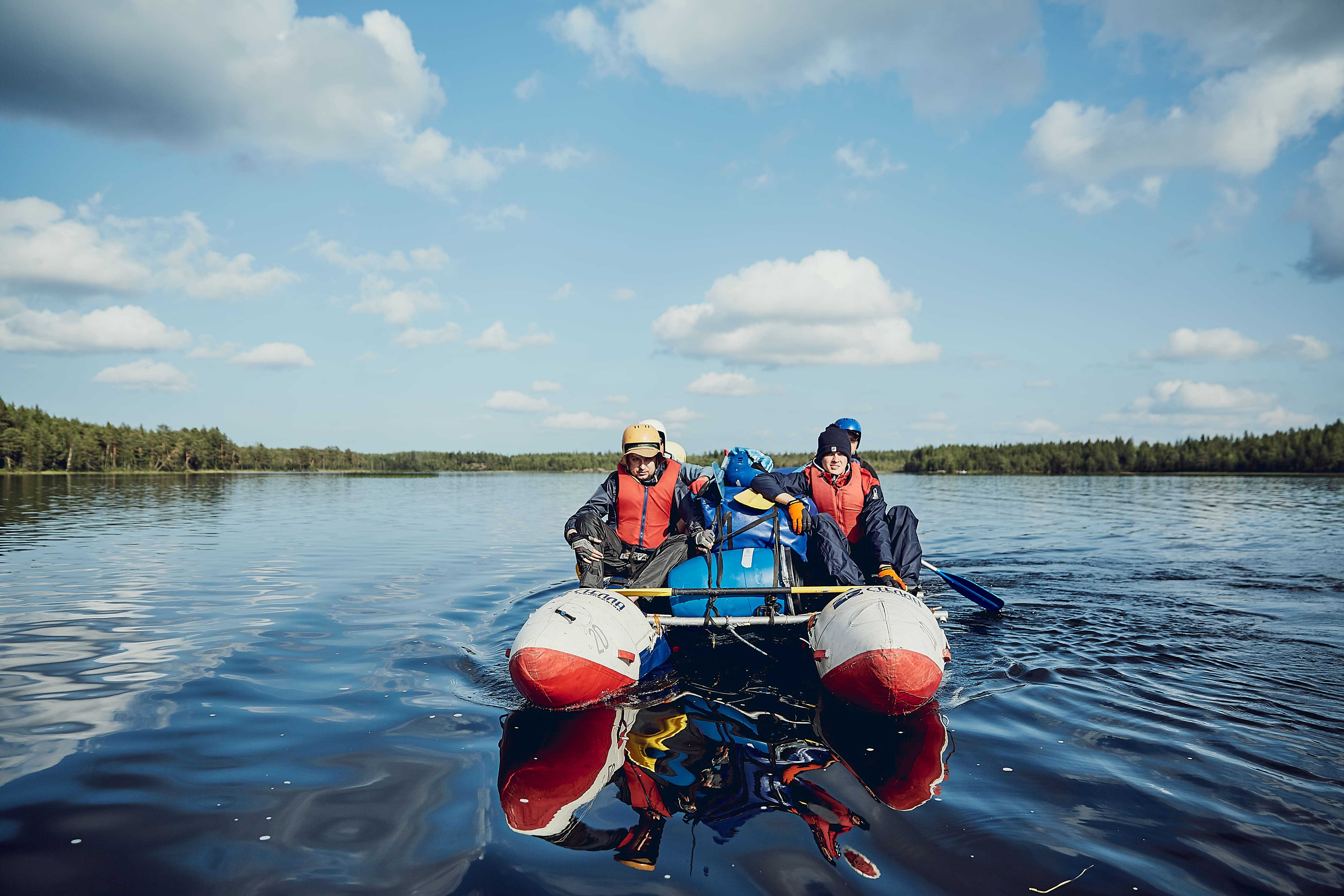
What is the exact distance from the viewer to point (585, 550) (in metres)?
7.41

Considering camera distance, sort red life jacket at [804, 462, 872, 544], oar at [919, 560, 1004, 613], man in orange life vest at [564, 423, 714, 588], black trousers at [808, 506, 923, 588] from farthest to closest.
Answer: oar at [919, 560, 1004, 613] < red life jacket at [804, 462, 872, 544] < man in orange life vest at [564, 423, 714, 588] < black trousers at [808, 506, 923, 588]

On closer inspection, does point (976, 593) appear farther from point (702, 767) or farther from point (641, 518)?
point (702, 767)

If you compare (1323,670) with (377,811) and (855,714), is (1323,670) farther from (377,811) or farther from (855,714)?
(377,811)

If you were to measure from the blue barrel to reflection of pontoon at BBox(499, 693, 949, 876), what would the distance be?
1.26 metres

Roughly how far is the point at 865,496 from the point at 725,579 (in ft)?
6.87

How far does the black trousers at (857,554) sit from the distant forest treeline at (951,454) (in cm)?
4615

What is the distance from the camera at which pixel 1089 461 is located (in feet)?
248

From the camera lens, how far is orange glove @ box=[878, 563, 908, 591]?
23.3ft

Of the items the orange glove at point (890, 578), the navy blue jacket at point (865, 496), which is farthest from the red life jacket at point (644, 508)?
the orange glove at point (890, 578)

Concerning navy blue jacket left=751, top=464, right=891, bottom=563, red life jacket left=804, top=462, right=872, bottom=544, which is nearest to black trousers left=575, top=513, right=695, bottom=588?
navy blue jacket left=751, top=464, right=891, bottom=563

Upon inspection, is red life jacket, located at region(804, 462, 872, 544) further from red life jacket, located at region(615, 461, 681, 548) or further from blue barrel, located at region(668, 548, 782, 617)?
red life jacket, located at region(615, 461, 681, 548)

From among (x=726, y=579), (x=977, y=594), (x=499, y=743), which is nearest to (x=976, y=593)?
(x=977, y=594)

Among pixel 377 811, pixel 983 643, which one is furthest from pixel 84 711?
pixel 983 643

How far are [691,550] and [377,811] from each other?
177 inches
